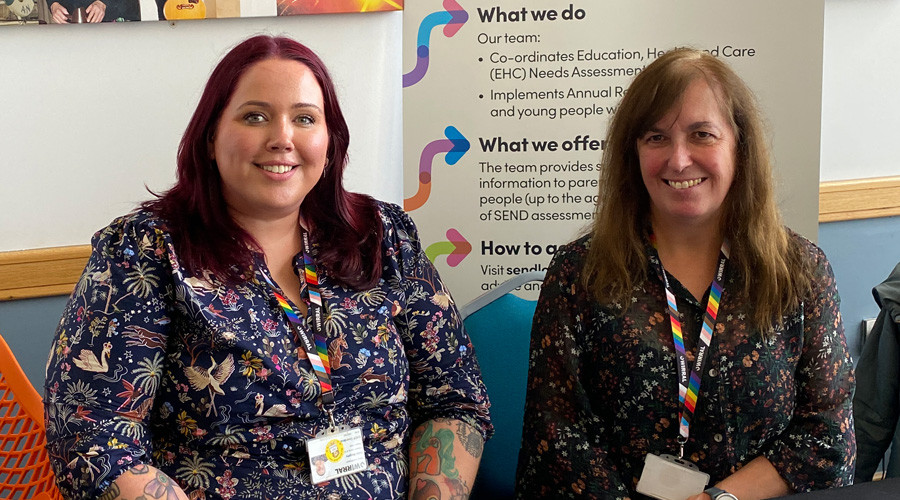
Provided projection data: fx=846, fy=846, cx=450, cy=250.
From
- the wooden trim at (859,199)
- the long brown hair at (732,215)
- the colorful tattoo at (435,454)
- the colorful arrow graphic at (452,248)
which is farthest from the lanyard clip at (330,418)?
the wooden trim at (859,199)

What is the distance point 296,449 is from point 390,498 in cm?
22

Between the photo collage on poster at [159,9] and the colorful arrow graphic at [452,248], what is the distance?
2.32 feet

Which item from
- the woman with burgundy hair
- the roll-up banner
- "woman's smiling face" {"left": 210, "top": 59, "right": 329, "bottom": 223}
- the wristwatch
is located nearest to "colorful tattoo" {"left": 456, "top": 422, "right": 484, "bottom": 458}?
the woman with burgundy hair

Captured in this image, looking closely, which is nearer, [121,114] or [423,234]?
[121,114]

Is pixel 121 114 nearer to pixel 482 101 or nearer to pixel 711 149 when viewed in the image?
pixel 482 101

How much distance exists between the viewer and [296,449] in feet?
5.23

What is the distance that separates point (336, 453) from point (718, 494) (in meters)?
0.72

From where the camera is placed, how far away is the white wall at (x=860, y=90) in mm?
2951

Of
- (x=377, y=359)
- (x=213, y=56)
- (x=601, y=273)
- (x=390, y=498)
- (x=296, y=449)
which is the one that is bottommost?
(x=390, y=498)

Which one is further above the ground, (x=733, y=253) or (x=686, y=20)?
(x=686, y=20)

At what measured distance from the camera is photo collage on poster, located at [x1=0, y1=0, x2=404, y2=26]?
7.27 feet

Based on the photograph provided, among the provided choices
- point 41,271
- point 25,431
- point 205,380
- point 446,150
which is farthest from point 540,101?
point 25,431

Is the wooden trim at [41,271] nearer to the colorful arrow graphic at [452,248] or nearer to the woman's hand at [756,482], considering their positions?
the colorful arrow graphic at [452,248]

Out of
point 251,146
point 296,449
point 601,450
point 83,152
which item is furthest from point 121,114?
point 601,450
